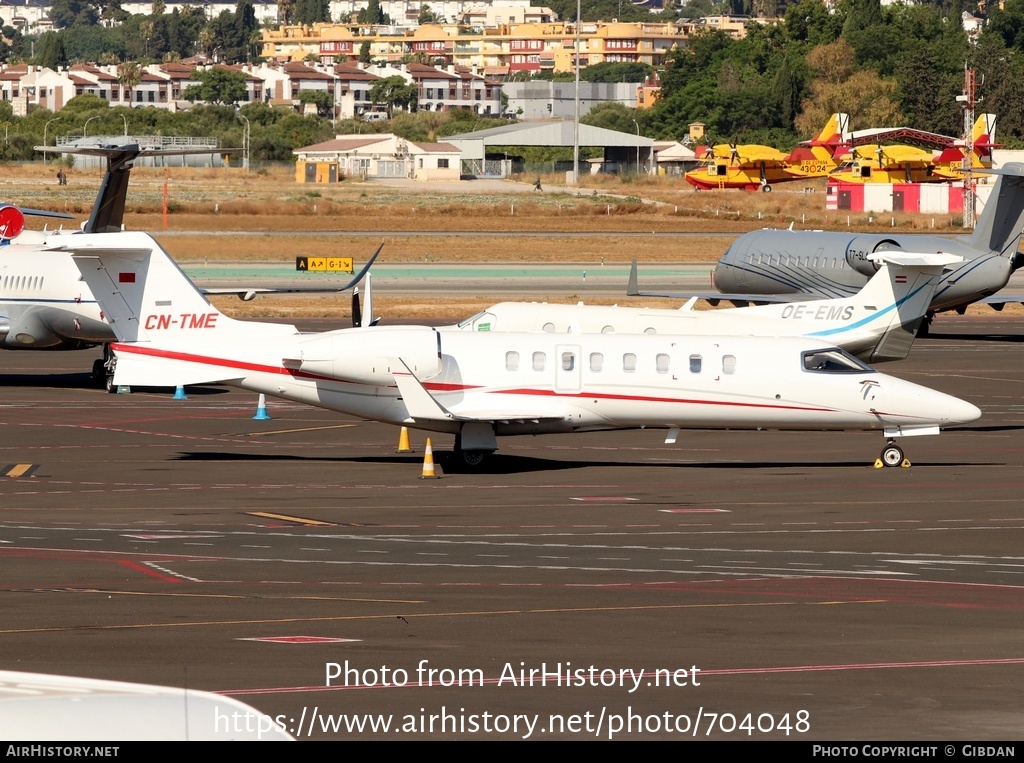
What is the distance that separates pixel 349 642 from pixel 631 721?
379 cm

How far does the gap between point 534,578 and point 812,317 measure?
1912 centimetres

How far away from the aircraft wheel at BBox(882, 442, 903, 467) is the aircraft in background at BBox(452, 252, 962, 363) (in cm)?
617

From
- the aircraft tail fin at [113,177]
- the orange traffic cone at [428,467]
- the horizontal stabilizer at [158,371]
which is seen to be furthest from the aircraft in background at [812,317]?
the aircraft tail fin at [113,177]

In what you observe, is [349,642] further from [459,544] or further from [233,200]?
[233,200]

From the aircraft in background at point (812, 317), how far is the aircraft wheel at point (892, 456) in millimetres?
6170

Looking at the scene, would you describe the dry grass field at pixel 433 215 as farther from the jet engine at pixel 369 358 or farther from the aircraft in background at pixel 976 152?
the jet engine at pixel 369 358

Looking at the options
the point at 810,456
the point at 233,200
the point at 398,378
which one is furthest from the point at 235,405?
the point at 233,200

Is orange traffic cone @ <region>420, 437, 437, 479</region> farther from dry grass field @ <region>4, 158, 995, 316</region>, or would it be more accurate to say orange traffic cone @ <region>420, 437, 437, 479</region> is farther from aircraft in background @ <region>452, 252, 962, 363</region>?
dry grass field @ <region>4, 158, 995, 316</region>

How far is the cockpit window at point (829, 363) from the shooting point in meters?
28.2

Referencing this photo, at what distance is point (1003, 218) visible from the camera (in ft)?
162

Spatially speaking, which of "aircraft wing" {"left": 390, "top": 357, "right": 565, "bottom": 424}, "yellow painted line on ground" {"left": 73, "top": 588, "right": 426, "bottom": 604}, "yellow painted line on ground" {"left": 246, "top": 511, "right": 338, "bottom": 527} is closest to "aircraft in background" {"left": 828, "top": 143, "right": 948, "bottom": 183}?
"aircraft wing" {"left": 390, "top": 357, "right": 565, "bottom": 424}

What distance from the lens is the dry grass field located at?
84.4m

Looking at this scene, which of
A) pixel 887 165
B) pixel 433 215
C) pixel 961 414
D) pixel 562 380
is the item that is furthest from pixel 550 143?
pixel 961 414

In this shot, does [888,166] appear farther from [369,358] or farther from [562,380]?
[369,358]
